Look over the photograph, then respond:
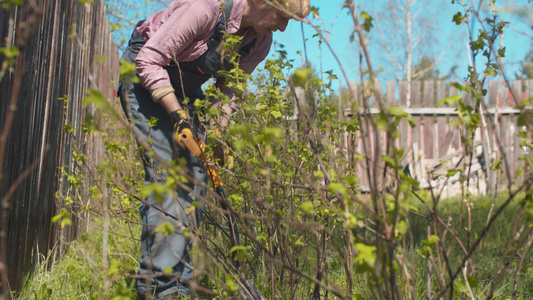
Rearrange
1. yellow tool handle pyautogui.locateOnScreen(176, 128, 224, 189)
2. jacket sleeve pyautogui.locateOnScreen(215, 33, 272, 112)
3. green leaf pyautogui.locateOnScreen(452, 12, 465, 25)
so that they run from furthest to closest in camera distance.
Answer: jacket sleeve pyautogui.locateOnScreen(215, 33, 272, 112) → yellow tool handle pyautogui.locateOnScreen(176, 128, 224, 189) → green leaf pyautogui.locateOnScreen(452, 12, 465, 25)

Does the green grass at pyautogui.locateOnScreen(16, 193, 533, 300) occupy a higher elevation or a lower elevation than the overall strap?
lower

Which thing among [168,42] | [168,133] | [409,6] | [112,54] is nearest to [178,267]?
[168,133]

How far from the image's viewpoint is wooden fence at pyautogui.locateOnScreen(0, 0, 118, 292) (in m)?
2.04

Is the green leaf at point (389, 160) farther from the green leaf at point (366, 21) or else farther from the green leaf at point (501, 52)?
the green leaf at point (501, 52)

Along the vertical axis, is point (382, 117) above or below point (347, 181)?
above

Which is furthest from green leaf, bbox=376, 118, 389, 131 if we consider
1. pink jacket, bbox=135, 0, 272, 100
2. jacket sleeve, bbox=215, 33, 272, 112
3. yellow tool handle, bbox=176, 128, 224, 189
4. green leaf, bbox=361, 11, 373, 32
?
jacket sleeve, bbox=215, 33, 272, 112

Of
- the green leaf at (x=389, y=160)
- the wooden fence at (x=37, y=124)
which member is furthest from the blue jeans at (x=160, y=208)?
the green leaf at (x=389, y=160)

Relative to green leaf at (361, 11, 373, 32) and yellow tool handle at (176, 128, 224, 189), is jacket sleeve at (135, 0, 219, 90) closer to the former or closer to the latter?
yellow tool handle at (176, 128, 224, 189)

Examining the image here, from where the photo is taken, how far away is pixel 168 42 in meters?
2.17

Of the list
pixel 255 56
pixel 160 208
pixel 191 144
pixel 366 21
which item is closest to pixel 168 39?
pixel 191 144

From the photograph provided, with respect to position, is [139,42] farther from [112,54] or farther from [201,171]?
[112,54]

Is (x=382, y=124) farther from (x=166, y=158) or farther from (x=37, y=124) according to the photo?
(x=37, y=124)

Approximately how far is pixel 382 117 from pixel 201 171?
4.39ft

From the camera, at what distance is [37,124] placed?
2.45 meters
